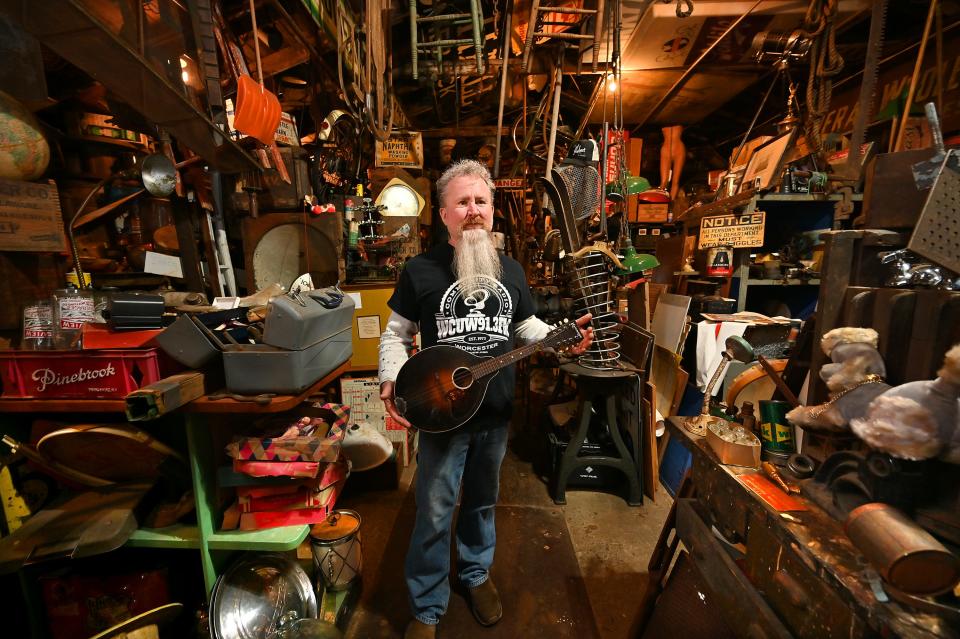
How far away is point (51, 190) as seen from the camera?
1.58 meters

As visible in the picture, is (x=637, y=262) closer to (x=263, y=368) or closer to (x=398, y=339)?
(x=398, y=339)

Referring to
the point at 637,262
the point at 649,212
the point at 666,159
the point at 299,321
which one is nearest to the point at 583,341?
the point at 637,262

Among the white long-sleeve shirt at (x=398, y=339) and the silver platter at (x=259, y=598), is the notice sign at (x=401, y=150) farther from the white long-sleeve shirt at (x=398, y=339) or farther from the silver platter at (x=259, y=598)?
the silver platter at (x=259, y=598)

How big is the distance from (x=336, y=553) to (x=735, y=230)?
366cm

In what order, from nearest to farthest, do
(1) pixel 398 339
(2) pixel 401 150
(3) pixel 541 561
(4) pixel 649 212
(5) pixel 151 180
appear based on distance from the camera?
(1) pixel 398 339, (5) pixel 151 180, (3) pixel 541 561, (2) pixel 401 150, (4) pixel 649 212

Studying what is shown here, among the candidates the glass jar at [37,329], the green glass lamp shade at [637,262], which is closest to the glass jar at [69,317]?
the glass jar at [37,329]

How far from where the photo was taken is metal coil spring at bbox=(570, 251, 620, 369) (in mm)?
2627

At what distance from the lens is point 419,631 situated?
169 centimetres

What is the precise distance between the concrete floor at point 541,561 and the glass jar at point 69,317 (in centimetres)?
187

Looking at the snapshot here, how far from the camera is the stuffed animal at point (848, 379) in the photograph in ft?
2.80

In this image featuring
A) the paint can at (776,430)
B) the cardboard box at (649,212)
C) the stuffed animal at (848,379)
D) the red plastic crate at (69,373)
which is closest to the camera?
the stuffed animal at (848,379)

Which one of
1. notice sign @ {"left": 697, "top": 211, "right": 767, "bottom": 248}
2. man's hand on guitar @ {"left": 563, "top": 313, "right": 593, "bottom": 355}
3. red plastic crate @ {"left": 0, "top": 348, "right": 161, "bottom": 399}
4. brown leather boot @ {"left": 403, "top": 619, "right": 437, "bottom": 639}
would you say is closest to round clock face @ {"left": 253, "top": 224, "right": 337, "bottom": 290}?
red plastic crate @ {"left": 0, "top": 348, "right": 161, "bottom": 399}

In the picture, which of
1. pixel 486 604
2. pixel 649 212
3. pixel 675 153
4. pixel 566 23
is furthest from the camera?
pixel 675 153

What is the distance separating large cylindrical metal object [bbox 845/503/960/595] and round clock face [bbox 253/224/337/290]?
324cm
